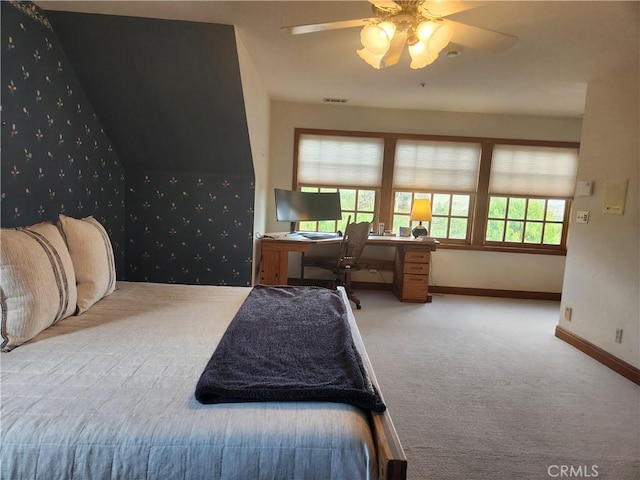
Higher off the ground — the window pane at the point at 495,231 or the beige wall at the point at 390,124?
the beige wall at the point at 390,124

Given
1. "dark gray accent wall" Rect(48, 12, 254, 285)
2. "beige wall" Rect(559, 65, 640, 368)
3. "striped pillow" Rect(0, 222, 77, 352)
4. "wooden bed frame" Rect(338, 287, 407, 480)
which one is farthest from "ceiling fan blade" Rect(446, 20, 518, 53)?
"striped pillow" Rect(0, 222, 77, 352)

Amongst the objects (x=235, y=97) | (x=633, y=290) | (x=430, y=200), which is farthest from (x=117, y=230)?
(x=633, y=290)

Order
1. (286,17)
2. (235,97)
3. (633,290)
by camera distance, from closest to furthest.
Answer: (286,17)
(633,290)
(235,97)

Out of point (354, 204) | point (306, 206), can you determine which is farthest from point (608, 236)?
point (306, 206)

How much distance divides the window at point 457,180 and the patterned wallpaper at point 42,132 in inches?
94.2

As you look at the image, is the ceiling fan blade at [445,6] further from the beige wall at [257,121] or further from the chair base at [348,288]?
the chair base at [348,288]

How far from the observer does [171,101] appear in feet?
9.76

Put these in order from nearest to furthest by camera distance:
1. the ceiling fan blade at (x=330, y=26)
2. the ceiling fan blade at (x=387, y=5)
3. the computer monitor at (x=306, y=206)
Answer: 1. the ceiling fan blade at (x=387, y=5)
2. the ceiling fan blade at (x=330, y=26)
3. the computer monitor at (x=306, y=206)

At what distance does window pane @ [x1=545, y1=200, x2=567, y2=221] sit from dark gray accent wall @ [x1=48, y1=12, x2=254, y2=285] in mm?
3792

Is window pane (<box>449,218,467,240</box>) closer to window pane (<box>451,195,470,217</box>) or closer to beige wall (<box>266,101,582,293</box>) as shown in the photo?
window pane (<box>451,195,470,217</box>)

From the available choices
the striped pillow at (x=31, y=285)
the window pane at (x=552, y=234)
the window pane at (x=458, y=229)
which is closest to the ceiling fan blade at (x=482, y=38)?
the striped pillow at (x=31, y=285)

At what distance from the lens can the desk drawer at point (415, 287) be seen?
4.40m

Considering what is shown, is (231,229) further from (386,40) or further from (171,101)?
(386,40)

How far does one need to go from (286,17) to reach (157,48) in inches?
37.0
